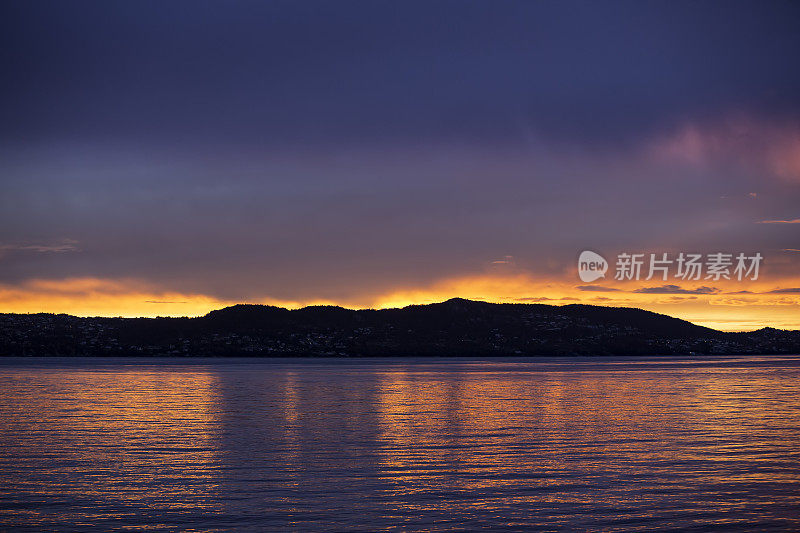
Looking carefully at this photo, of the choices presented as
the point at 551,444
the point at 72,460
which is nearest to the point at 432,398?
the point at 551,444

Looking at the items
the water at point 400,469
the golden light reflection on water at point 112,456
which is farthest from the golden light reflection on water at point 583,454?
the golden light reflection on water at point 112,456

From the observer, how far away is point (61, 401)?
62219 mm

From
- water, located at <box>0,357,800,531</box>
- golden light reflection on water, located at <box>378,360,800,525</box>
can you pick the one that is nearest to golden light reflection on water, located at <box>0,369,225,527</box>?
water, located at <box>0,357,800,531</box>

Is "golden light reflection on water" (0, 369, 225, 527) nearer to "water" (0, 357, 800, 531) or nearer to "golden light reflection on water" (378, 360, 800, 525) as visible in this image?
"water" (0, 357, 800, 531)

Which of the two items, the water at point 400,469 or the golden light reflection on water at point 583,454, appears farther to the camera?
the golden light reflection on water at point 583,454

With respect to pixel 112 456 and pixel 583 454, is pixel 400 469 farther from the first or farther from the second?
pixel 112 456

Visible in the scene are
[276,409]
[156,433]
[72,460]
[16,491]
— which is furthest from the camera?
[276,409]

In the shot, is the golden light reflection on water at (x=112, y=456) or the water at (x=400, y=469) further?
the golden light reflection on water at (x=112, y=456)

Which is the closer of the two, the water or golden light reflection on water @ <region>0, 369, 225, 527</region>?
the water

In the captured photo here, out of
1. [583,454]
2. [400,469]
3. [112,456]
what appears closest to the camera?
[400,469]

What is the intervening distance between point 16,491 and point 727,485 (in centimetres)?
2119

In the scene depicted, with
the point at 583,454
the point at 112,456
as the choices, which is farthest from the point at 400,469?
the point at 112,456

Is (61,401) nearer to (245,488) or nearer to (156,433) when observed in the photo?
(156,433)

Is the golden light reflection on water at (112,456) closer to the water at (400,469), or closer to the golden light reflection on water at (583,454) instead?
the water at (400,469)
